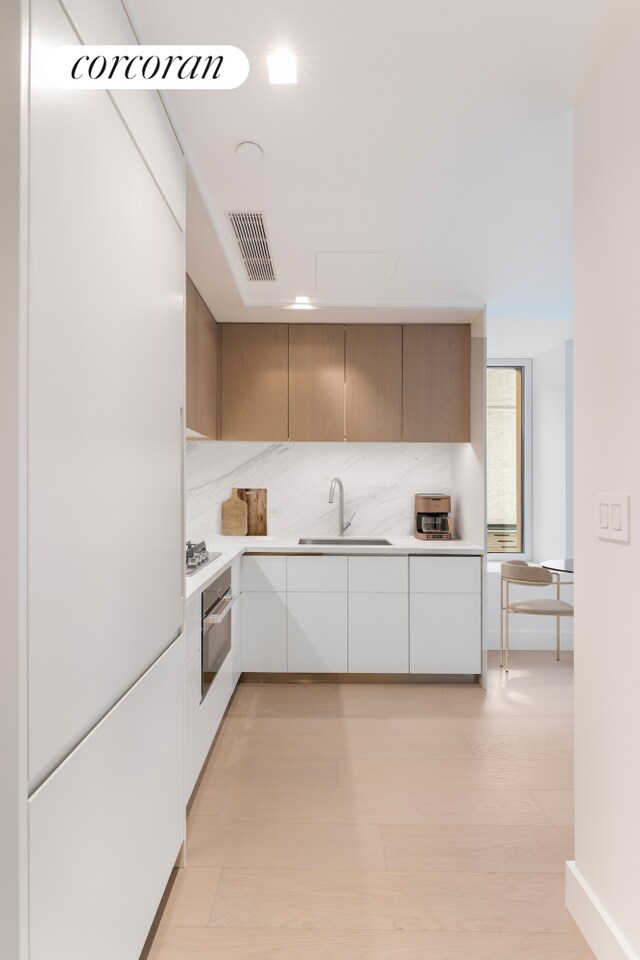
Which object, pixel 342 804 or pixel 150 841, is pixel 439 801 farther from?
pixel 150 841

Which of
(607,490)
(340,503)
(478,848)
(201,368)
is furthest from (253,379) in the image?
(478,848)

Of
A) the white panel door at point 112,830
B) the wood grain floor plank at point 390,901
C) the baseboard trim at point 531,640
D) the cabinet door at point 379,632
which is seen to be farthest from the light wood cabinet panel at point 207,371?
the baseboard trim at point 531,640

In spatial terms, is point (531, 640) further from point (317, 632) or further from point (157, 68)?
point (157, 68)

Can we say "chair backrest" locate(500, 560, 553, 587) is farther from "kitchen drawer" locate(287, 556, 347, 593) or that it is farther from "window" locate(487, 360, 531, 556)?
"kitchen drawer" locate(287, 556, 347, 593)

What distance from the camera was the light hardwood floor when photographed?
5.32ft

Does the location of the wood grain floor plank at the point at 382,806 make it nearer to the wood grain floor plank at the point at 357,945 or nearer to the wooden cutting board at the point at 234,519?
the wood grain floor plank at the point at 357,945

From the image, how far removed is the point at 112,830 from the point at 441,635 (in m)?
2.74

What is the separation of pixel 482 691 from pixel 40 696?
321 centimetres

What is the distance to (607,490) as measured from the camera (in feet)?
5.07

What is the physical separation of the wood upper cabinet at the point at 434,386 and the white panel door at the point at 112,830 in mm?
2597

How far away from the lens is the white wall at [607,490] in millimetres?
1407

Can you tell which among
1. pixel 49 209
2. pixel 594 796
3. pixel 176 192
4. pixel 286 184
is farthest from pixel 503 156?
pixel 594 796

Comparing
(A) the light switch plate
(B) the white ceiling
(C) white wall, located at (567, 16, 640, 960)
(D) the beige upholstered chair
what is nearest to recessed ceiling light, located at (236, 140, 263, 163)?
(B) the white ceiling

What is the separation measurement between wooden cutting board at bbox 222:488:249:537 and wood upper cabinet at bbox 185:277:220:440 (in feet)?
1.96
